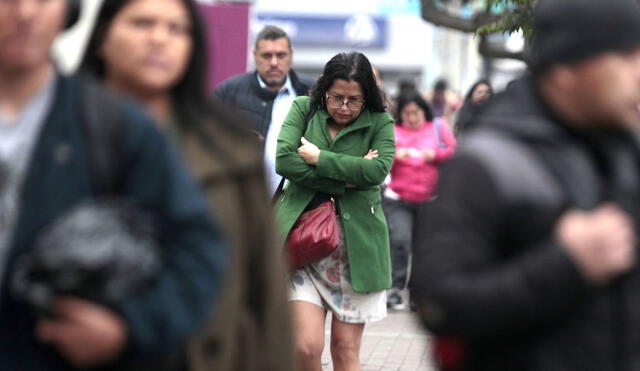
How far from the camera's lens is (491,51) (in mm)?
13875

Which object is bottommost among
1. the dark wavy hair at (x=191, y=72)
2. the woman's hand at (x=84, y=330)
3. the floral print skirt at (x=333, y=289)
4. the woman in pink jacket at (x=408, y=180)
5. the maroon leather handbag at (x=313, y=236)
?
the woman in pink jacket at (x=408, y=180)

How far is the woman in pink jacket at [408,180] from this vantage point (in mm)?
11727

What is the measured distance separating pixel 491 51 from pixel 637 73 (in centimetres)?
1109

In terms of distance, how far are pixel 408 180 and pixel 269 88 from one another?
150 inches

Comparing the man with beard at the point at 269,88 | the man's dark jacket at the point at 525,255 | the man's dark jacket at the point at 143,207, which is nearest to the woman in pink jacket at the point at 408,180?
the man with beard at the point at 269,88

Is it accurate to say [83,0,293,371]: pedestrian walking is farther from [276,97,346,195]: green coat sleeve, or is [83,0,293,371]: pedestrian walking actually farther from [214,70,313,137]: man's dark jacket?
[214,70,313,137]: man's dark jacket

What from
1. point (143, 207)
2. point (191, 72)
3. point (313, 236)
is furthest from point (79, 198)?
point (313, 236)

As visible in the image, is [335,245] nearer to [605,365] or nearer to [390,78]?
[605,365]

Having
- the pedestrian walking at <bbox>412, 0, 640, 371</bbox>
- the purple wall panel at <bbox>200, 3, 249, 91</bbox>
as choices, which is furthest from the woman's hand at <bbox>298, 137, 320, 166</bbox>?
the purple wall panel at <bbox>200, 3, 249, 91</bbox>

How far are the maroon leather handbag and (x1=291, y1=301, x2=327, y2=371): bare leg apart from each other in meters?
0.21

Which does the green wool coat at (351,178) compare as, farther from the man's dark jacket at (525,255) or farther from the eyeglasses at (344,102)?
the man's dark jacket at (525,255)

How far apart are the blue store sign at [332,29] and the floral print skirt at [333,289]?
41288 millimetres

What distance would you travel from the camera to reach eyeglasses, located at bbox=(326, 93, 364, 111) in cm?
677

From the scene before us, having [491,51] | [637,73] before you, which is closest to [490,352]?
[637,73]
